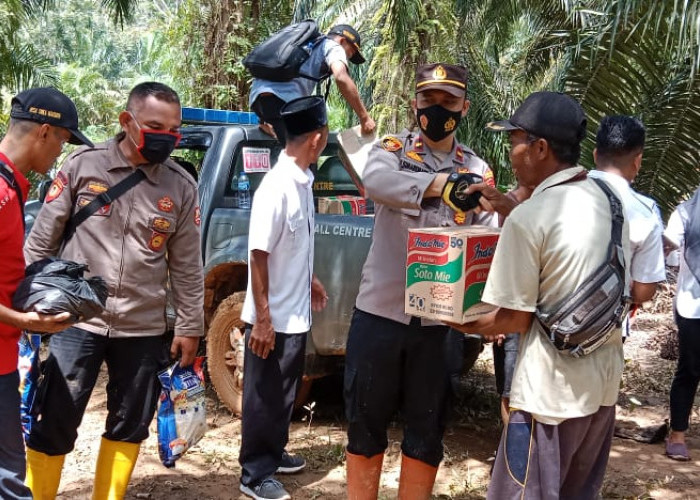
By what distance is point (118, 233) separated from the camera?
3.54 metres

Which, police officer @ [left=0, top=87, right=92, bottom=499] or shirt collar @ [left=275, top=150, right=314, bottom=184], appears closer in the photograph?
police officer @ [left=0, top=87, right=92, bottom=499]

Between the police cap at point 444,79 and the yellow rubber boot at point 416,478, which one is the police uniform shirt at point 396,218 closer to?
the police cap at point 444,79

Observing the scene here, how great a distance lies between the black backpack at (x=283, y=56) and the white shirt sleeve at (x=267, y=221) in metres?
1.71

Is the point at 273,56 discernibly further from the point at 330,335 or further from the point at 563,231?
the point at 563,231

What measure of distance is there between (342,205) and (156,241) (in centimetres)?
192

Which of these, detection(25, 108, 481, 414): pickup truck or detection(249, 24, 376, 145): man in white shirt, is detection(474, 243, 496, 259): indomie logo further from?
detection(249, 24, 376, 145): man in white shirt

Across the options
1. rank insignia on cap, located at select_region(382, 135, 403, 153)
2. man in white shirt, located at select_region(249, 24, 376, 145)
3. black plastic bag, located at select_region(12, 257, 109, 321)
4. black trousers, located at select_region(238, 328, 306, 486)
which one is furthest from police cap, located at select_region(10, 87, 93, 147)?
man in white shirt, located at select_region(249, 24, 376, 145)

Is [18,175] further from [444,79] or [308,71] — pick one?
[308,71]

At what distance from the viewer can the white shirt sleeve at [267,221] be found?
396 cm

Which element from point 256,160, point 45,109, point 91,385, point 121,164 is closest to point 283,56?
point 256,160

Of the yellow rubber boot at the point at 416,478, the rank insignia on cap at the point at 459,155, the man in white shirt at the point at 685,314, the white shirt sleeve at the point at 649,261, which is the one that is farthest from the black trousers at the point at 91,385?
the man in white shirt at the point at 685,314

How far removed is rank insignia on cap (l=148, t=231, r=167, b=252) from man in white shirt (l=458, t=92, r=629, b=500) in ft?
5.36

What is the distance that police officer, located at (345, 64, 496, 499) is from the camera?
11.3 ft

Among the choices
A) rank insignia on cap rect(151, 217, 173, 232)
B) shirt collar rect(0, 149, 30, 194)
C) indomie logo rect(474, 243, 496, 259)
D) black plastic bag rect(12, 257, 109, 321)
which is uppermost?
shirt collar rect(0, 149, 30, 194)
